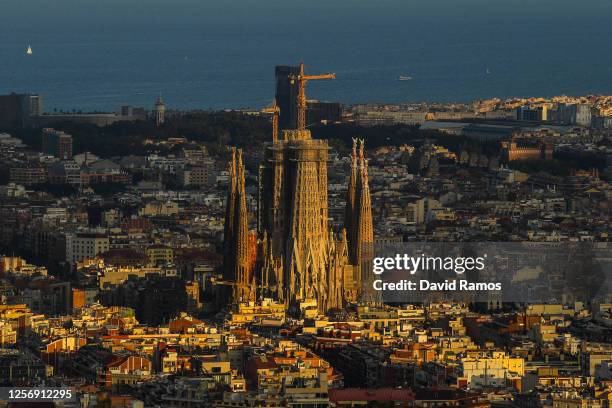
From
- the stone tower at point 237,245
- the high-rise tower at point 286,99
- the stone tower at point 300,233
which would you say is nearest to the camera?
the stone tower at point 300,233

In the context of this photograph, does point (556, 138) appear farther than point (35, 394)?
Yes

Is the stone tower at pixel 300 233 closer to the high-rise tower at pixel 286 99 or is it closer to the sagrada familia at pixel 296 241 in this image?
the sagrada familia at pixel 296 241

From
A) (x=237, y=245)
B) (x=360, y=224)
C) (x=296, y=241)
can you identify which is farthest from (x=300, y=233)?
(x=360, y=224)

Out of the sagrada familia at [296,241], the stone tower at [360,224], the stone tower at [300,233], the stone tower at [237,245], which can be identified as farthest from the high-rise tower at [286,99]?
the stone tower at [300,233]

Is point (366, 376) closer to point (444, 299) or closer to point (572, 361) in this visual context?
point (572, 361)

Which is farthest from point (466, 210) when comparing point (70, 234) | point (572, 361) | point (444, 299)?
point (572, 361)

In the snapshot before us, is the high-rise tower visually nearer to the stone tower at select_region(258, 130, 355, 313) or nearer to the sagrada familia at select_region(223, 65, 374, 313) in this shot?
the sagrada familia at select_region(223, 65, 374, 313)

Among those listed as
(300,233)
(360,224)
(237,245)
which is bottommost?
(237,245)

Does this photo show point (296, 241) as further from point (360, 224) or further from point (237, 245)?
point (360, 224)
